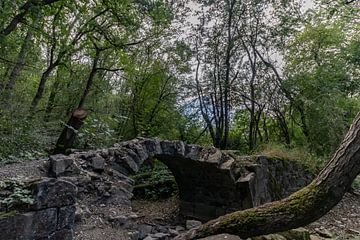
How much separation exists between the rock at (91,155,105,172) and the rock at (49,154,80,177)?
79cm

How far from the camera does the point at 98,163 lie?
4367mm

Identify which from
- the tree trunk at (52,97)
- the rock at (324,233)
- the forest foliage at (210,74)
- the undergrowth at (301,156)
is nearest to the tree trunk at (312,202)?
the rock at (324,233)

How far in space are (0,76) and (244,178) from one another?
5.50 meters

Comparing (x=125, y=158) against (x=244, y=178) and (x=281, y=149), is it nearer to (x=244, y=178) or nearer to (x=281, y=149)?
(x=244, y=178)

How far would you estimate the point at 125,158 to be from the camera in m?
4.79

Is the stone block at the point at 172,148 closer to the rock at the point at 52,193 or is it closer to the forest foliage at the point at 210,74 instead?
the forest foliage at the point at 210,74

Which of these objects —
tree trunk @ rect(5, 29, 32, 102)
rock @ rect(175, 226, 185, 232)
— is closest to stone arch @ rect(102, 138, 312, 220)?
rock @ rect(175, 226, 185, 232)

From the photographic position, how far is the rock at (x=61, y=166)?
3.24 m

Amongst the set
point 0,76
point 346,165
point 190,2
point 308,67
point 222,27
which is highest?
point 190,2

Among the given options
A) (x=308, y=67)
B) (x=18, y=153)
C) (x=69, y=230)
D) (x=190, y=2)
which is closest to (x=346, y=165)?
(x=69, y=230)

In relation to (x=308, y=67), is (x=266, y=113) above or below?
below

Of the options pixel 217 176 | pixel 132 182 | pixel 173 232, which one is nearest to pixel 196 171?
pixel 217 176

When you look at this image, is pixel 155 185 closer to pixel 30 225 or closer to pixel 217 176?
pixel 217 176

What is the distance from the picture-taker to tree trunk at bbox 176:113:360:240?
2.22m
